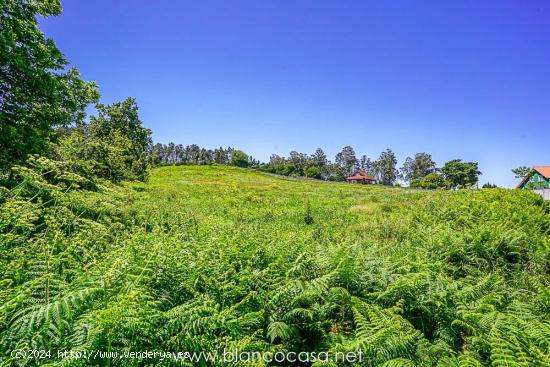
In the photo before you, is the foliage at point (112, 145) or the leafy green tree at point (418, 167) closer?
the foliage at point (112, 145)

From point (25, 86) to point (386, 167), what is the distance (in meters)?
140

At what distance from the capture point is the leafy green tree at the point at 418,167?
127062 mm

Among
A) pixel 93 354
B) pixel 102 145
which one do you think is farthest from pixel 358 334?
pixel 102 145

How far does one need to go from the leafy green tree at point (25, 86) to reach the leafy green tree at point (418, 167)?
13014 centimetres

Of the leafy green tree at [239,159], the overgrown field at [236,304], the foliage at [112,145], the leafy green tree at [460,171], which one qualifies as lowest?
the overgrown field at [236,304]

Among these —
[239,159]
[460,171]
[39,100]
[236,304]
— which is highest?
[239,159]

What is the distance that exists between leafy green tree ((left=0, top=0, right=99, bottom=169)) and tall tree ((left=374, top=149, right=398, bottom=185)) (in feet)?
452

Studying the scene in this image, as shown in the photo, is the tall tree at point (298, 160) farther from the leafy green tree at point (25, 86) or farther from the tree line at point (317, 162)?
the leafy green tree at point (25, 86)

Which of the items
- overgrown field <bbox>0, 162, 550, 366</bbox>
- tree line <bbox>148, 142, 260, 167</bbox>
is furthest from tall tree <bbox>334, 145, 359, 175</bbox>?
overgrown field <bbox>0, 162, 550, 366</bbox>

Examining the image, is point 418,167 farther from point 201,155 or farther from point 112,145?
point 112,145

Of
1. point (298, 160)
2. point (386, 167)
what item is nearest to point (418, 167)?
point (386, 167)

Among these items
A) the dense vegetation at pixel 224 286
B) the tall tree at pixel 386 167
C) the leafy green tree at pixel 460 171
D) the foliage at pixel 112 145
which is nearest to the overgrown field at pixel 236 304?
the dense vegetation at pixel 224 286

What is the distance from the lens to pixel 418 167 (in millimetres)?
131125

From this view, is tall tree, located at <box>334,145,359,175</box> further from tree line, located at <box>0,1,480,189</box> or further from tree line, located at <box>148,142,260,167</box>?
tree line, located at <box>0,1,480,189</box>
